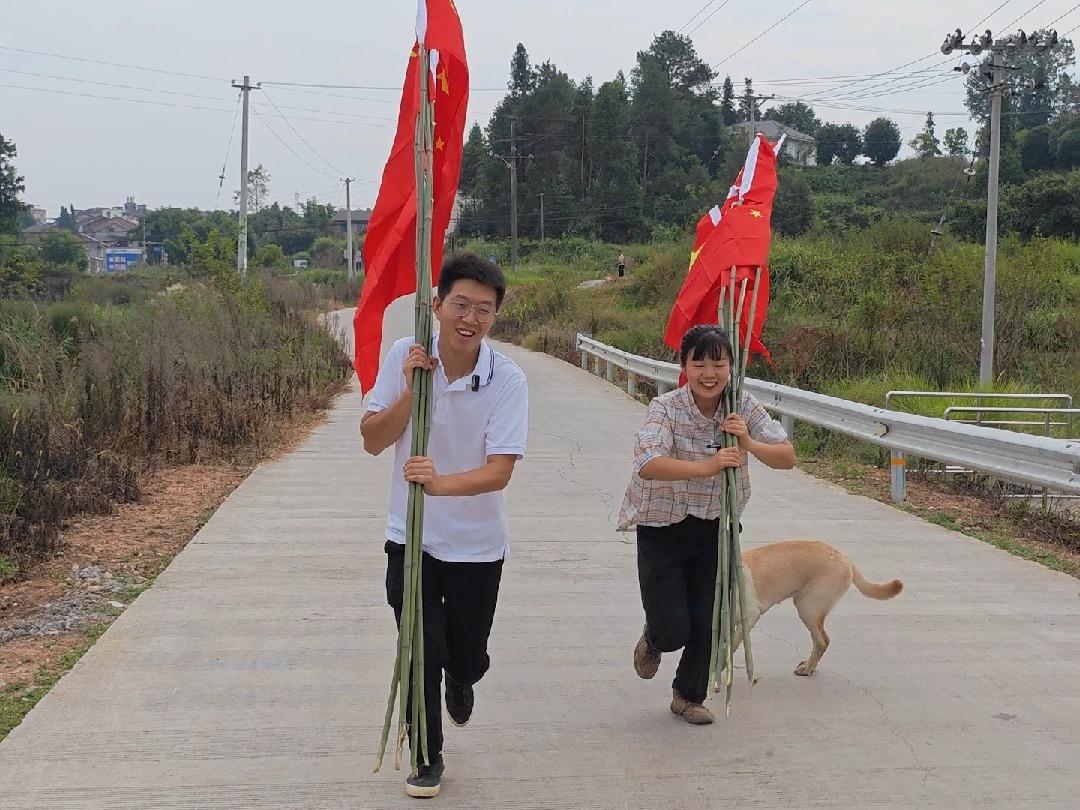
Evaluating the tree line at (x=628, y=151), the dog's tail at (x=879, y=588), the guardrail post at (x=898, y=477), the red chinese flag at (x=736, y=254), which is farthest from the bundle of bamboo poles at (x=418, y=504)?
the tree line at (x=628, y=151)

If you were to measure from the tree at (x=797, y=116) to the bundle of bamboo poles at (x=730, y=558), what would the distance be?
116 m

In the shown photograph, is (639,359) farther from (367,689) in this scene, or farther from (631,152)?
(631,152)

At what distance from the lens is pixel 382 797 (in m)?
4.08

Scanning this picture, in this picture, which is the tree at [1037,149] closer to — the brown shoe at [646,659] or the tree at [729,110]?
the tree at [729,110]

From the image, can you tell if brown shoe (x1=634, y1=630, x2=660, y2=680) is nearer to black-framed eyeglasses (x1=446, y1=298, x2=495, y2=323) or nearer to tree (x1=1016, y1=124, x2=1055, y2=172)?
black-framed eyeglasses (x1=446, y1=298, x2=495, y2=323)

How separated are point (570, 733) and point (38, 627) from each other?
3086 mm

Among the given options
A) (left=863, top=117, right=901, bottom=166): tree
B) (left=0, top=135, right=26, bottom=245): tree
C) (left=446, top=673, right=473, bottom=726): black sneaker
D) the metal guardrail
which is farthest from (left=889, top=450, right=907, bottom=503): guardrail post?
(left=863, top=117, right=901, bottom=166): tree

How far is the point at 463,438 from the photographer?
159 inches

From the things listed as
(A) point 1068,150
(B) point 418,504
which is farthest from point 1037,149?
(B) point 418,504

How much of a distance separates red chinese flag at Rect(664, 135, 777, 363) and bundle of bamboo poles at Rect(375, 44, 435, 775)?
1.37m

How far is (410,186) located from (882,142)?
107m

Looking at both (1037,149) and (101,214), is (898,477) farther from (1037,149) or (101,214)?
(101,214)

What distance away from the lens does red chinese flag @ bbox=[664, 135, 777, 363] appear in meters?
4.95

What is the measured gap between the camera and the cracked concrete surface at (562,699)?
4.17m
